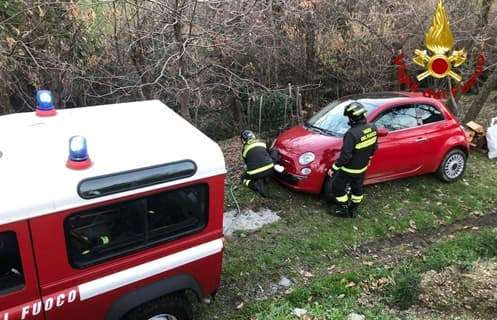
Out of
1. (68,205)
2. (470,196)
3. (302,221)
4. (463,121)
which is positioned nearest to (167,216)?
(68,205)

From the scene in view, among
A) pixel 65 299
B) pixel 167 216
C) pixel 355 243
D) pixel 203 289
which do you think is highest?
pixel 167 216

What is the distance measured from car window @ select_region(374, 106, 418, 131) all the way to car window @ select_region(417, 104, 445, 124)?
0.14 metres

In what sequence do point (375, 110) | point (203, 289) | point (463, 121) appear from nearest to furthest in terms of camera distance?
1. point (203, 289)
2. point (375, 110)
3. point (463, 121)

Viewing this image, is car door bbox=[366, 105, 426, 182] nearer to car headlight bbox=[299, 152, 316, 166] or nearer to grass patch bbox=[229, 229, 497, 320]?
car headlight bbox=[299, 152, 316, 166]

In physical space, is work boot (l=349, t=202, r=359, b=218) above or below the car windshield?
below

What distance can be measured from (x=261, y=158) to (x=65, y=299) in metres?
4.18

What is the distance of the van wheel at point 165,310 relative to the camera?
13.9ft

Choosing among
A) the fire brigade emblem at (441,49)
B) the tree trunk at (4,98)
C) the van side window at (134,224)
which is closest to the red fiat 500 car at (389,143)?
the fire brigade emblem at (441,49)

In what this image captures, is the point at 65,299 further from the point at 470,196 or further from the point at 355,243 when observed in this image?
the point at 470,196

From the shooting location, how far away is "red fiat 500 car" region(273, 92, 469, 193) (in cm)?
738

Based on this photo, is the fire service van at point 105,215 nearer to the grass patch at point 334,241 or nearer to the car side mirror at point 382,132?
the grass patch at point 334,241

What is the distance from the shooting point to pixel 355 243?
6.70 meters

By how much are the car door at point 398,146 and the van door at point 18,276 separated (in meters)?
5.52

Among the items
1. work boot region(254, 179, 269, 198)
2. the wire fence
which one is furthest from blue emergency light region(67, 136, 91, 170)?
the wire fence
